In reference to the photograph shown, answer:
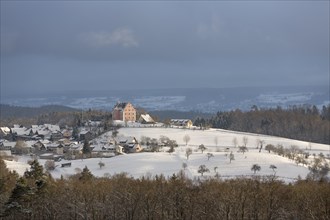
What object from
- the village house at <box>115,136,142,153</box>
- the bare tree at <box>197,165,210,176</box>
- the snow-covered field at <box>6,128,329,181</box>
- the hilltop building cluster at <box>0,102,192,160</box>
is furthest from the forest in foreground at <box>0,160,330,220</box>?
the village house at <box>115,136,142,153</box>

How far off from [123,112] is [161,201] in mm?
90966

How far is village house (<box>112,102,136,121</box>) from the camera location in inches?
4769

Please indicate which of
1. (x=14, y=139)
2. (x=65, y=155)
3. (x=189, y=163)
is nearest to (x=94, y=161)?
(x=65, y=155)

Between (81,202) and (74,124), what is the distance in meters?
86.9

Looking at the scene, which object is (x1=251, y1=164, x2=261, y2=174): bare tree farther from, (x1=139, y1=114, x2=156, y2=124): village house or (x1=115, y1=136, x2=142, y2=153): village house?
(x1=139, y1=114, x2=156, y2=124): village house

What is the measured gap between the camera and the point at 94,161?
235ft

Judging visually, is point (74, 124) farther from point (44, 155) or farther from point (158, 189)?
point (158, 189)

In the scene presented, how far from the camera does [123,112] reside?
120812 millimetres

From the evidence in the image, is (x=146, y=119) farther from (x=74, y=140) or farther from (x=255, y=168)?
(x=255, y=168)

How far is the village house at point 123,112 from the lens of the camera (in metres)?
121

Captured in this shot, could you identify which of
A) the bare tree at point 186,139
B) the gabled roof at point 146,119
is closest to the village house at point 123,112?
the gabled roof at point 146,119

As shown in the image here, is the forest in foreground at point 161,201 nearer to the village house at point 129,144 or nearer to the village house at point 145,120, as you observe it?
the village house at point 129,144

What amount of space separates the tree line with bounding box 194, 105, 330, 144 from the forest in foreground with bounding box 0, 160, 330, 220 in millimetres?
82631

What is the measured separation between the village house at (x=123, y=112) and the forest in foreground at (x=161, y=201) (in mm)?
87891
